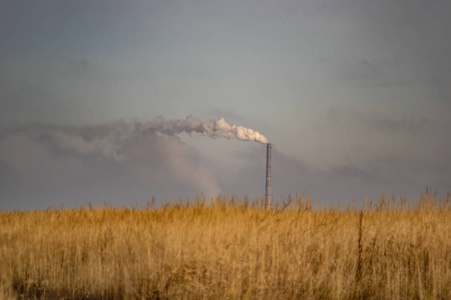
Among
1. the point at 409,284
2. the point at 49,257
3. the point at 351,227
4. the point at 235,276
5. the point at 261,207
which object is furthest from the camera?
the point at 261,207

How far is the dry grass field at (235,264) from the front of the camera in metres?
6.82

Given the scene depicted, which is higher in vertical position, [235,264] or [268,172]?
[268,172]

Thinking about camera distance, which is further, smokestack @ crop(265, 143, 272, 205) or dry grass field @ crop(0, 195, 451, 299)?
smokestack @ crop(265, 143, 272, 205)

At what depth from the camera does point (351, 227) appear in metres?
11.7

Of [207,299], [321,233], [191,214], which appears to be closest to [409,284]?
[321,233]

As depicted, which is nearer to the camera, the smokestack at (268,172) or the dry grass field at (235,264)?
the dry grass field at (235,264)

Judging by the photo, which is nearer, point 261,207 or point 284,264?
point 284,264

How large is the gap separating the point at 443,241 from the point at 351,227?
2584 millimetres

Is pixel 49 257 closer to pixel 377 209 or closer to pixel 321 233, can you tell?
pixel 321 233

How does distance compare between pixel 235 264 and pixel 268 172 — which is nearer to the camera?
pixel 235 264

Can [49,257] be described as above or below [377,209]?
below

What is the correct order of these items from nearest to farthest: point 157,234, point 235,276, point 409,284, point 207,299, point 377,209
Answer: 1. point 207,299
2. point 235,276
3. point 409,284
4. point 157,234
5. point 377,209

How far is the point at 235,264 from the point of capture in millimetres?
6949

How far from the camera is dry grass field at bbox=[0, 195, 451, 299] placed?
6.82 meters
